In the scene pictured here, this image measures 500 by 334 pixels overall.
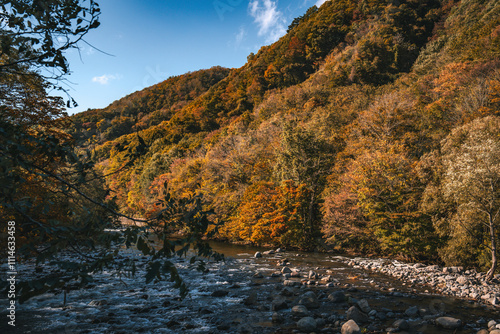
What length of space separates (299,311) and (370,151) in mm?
17396

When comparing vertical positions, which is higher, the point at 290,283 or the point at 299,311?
the point at 299,311

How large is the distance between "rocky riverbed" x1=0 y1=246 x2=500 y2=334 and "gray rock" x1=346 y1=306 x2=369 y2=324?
30mm

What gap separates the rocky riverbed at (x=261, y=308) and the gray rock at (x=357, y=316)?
0.10ft

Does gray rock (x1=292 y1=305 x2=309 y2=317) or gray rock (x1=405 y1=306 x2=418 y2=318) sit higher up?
gray rock (x1=292 y1=305 x2=309 y2=317)

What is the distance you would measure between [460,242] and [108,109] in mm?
115719

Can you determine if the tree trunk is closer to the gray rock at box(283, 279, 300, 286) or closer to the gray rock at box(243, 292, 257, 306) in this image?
the gray rock at box(283, 279, 300, 286)

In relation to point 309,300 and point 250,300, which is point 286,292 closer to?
point 309,300

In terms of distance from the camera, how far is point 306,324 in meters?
7.42

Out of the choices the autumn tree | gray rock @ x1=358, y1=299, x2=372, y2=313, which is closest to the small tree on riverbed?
gray rock @ x1=358, y1=299, x2=372, y2=313

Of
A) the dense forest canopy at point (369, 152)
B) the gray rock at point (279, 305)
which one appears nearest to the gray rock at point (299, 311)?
the gray rock at point (279, 305)

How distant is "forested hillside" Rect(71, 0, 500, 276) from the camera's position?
13.4m

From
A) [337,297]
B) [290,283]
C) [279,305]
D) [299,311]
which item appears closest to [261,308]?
[279,305]

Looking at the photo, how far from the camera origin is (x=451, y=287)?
11133 mm

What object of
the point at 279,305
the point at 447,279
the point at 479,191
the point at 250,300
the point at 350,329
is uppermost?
the point at 479,191
